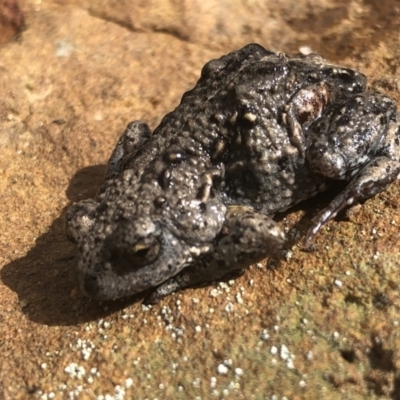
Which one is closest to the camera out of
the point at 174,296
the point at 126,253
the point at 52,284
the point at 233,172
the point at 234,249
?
the point at 126,253

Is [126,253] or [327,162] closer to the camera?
[126,253]

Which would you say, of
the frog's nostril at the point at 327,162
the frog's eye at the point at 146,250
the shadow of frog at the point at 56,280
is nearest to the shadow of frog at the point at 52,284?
the shadow of frog at the point at 56,280

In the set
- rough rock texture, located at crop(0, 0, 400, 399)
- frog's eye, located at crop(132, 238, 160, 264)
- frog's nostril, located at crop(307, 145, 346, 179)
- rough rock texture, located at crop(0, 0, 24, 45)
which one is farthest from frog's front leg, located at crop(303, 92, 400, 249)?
rough rock texture, located at crop(0, 0, 24, 45)

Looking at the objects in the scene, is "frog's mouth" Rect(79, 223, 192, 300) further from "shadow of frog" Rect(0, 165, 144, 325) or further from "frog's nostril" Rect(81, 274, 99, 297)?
"shadow of frog" Rect(0, 165, 144, 325)

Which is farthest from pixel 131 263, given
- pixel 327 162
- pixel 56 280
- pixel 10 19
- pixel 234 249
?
pixel 10 19

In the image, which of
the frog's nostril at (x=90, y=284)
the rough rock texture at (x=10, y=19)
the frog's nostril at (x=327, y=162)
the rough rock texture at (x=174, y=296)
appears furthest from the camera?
the rough rock texture at (x=10, y=19)

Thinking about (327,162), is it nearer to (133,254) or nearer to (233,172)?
(233,172)

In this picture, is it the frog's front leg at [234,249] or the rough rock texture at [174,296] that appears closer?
the rough rock texture at [174,296]

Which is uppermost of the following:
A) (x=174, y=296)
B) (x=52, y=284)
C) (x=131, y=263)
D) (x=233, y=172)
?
(x=233, y=172)

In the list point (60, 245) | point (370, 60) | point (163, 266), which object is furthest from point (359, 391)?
point (370, 60)

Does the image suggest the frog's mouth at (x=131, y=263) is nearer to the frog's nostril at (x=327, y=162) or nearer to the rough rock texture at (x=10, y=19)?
the frog's nostril at (x=327, y=162)
